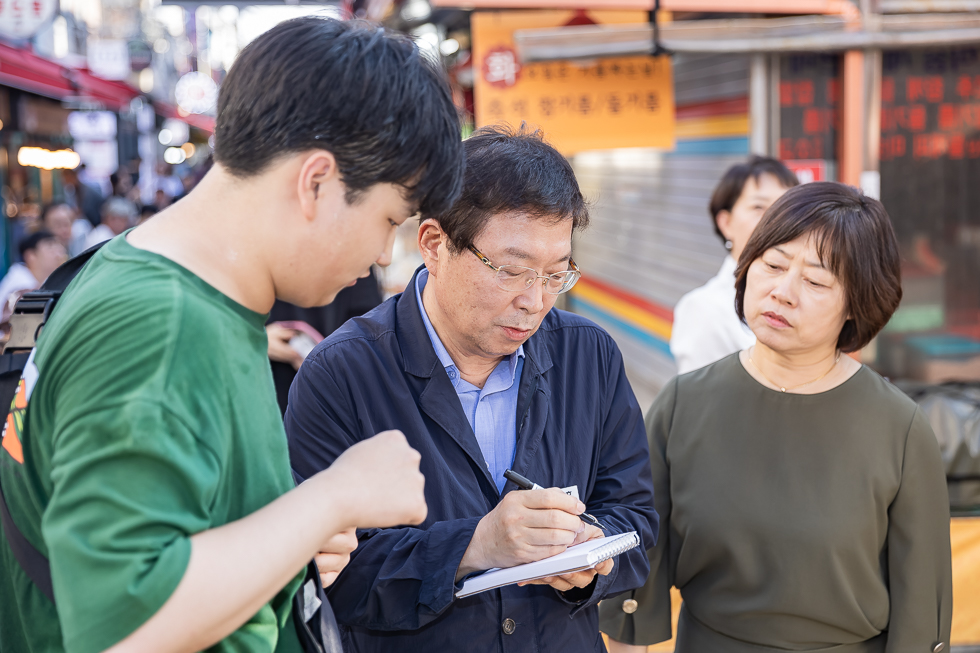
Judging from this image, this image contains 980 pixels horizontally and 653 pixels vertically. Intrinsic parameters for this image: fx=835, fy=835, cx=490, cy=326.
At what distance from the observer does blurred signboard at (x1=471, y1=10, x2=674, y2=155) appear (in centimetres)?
488

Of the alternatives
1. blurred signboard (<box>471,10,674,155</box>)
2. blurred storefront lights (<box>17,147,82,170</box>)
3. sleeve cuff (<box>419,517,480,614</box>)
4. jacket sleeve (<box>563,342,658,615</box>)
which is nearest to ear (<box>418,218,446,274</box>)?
jacket sleeve (<box>563,342,658,615</box>)

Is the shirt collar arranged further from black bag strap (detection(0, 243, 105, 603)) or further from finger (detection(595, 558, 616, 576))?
black bag strap (detection(0, 243, 105, 603))

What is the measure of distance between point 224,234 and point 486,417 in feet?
3.04

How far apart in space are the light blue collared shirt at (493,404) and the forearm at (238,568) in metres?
0.82

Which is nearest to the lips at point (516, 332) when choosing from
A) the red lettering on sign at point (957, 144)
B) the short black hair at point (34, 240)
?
the red lettering on sign at point (957, 144)

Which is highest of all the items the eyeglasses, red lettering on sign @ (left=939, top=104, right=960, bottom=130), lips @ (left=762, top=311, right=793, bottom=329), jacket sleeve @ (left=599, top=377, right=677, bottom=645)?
red lettering on sign @ (left=939, top=104, right=960, bottom=130)

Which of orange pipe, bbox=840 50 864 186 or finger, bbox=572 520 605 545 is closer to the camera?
finger, bbox=572 520 605 545

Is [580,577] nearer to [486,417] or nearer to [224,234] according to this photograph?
[486,417]

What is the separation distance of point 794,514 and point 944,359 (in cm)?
353

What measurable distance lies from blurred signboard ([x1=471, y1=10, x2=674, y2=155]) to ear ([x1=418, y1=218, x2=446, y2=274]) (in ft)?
10.1

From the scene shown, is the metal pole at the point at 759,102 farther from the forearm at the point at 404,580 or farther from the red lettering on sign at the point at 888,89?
the forearm at the point at 404,580

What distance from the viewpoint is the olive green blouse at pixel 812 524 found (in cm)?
205

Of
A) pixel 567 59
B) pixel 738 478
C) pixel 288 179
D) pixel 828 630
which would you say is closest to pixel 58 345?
pixel 288 179

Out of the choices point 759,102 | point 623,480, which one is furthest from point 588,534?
point 759,102
